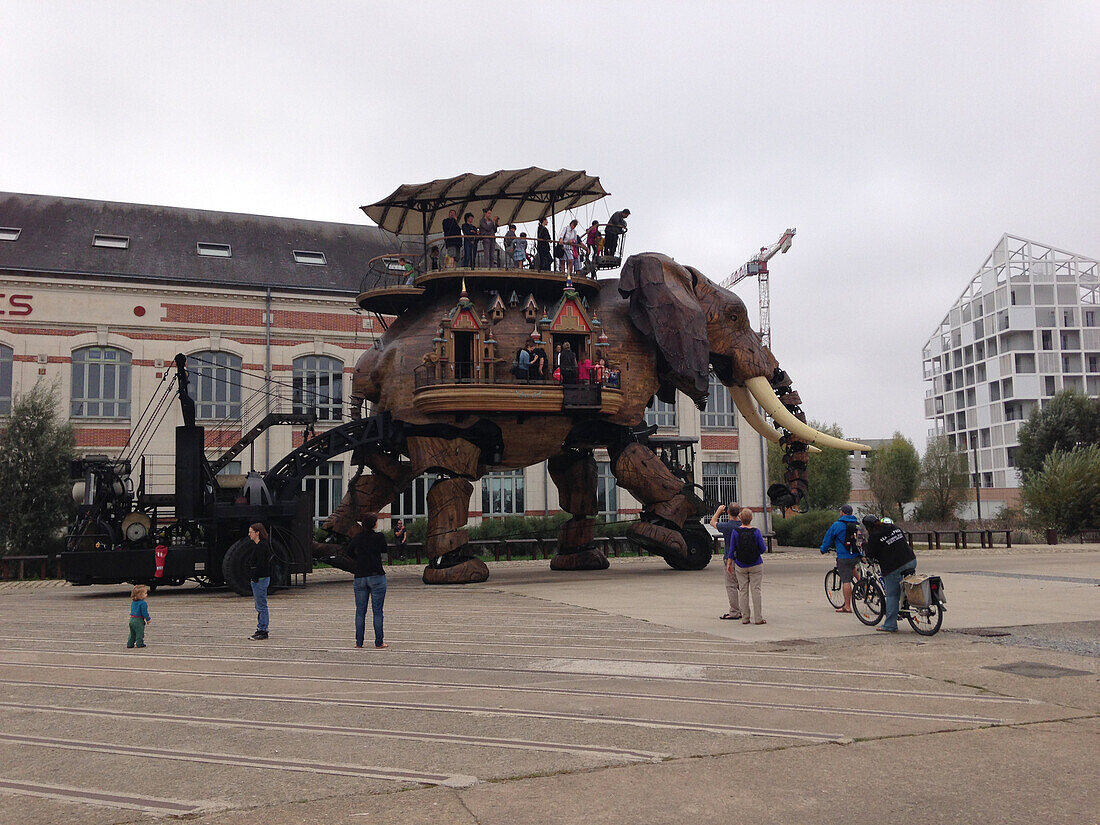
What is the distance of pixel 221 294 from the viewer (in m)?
34.9

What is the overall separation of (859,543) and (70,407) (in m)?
28.9

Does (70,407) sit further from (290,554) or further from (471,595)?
(471,595)

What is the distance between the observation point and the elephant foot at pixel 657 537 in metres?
21.1

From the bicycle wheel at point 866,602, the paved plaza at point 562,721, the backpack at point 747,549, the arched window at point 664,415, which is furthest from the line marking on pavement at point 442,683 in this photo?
the arched window at point 664,415

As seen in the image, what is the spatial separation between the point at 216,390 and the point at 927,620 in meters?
29.4

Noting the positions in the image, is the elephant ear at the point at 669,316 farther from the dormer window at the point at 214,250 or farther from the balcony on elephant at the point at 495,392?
the dormer window at the point at 214,250

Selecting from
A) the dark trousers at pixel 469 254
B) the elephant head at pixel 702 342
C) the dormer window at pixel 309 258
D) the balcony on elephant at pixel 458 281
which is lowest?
the elephant head at pixel 702 342

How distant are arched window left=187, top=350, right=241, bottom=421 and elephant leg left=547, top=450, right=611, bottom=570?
16204 mm

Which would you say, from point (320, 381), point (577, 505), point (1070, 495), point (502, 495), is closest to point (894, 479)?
point (1070, 495)

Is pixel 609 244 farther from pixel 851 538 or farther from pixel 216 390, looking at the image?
pixel 216 390

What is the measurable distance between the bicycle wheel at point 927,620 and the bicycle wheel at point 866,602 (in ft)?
2.50

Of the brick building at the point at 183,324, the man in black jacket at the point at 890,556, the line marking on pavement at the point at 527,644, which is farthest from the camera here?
the brick building at the point at 183,324

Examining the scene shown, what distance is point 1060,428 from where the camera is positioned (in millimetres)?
54656

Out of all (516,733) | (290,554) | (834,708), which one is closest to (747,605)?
(834,708)
